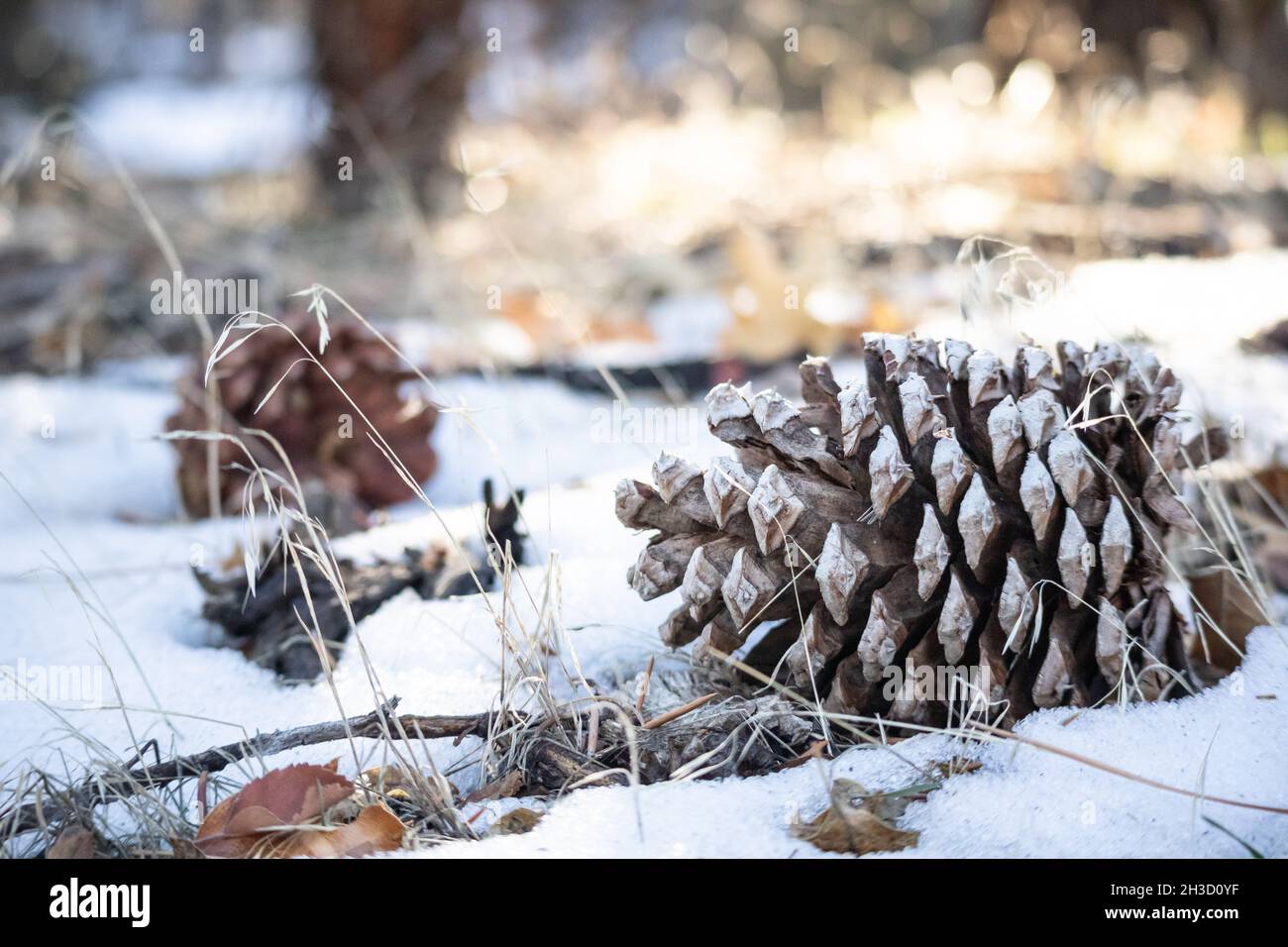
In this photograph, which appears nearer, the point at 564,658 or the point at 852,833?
the point at 852,833

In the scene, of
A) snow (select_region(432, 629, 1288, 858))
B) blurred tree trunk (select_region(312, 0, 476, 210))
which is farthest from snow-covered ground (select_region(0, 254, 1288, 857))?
blurred tree trunk (select_region(312, 0, 476, 210))

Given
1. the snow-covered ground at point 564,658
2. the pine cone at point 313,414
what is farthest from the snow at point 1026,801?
the pine cone at point 313,414

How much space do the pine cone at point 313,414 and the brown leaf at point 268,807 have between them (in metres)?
0.80

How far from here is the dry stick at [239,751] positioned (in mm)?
992

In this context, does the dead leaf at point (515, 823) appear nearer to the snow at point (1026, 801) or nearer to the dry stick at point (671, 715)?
the snow at point (1026, 801)

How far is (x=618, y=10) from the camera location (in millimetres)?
8602

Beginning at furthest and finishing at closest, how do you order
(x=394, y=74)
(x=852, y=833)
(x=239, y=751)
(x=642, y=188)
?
(x=642, y=188) → (x=394, y=74) → (x=239, y=751) → (x=852, y=833)

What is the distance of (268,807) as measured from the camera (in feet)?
3.11

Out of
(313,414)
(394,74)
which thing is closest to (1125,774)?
(313,414)

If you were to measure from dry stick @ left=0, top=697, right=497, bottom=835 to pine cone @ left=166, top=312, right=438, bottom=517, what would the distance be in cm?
71

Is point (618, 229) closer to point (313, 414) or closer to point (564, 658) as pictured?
point (313, 414)

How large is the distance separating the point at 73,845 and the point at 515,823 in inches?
14.7

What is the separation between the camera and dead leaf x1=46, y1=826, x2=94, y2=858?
93 centimetres
